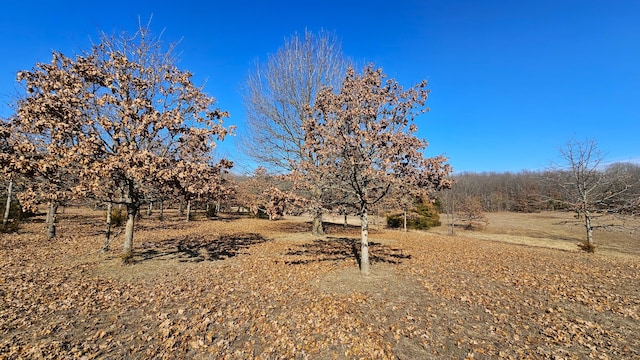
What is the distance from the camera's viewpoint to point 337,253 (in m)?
12.9

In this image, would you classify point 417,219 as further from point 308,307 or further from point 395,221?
point 308,307

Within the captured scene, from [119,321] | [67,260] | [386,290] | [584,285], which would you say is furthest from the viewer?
[67,260]

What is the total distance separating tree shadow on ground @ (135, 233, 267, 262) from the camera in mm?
11445

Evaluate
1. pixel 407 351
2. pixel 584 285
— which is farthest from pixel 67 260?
pixel 584 285

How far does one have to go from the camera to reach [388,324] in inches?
227

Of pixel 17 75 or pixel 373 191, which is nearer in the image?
pixel 17 75

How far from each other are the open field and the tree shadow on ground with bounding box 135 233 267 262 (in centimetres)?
24

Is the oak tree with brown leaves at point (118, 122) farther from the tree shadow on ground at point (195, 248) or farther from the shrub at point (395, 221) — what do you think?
the shrub at point (395, 221)

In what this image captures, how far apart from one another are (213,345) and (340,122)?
6.10 metres

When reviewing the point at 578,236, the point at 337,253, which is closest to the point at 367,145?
the point at 337,253

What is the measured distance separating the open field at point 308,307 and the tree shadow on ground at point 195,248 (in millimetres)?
237

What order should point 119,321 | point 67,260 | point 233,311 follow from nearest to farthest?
1. point 119,321
2. point 233,311
3. point 67,260

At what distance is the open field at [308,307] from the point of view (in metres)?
4.87

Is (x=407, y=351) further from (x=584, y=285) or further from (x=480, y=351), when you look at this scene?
(x=584, y=285)
